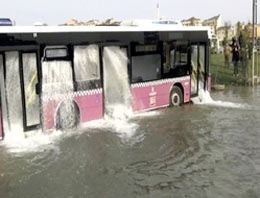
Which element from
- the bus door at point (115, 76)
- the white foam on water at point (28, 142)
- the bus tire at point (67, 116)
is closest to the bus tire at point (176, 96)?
the bus door at point (115, 76)

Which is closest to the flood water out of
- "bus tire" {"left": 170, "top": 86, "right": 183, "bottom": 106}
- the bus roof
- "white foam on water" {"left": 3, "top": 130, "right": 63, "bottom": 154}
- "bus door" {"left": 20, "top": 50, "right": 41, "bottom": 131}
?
"white foam on water" {"left": 3, "top": 130, "right": 63, "bottom": 154}

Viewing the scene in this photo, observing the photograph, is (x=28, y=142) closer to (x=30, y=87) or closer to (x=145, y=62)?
(x=30, y=87)

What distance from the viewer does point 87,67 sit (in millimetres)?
12031

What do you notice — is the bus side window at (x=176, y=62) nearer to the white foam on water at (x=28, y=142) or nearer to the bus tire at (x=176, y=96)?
the bus tire at (x=176, y=96)

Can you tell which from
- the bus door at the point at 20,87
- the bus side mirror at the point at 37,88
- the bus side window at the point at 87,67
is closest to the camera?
the bus door at the point at 20,87

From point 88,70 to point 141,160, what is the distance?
3803 mm

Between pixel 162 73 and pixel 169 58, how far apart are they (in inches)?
25.7

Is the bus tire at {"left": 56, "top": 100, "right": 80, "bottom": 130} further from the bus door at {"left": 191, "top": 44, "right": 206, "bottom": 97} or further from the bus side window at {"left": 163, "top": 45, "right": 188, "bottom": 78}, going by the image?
the bus door at {"left": 191, "top": 44, "right": 206, "bottom": 97}

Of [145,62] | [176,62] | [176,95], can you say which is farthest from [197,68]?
[145,62]

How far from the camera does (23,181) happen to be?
797cm

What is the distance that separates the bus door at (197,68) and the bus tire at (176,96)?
72cm

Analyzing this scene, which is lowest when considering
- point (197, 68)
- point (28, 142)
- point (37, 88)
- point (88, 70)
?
point (28, 142)

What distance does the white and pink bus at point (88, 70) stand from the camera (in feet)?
33.6

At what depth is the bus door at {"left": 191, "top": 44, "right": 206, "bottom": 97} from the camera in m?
16.2
